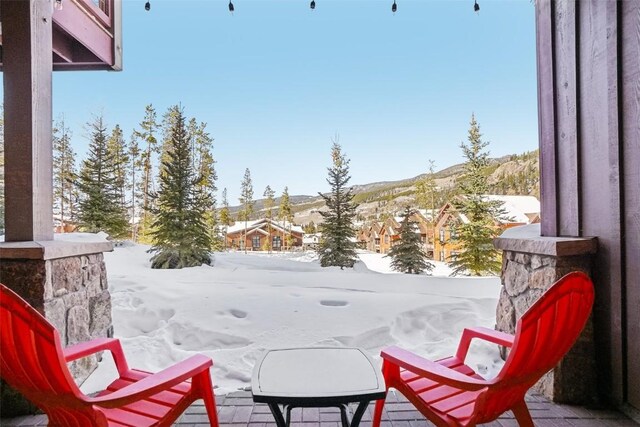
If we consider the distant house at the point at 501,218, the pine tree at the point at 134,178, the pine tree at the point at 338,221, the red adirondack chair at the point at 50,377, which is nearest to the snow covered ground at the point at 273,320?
the red adirondack chair at the point at 50,377

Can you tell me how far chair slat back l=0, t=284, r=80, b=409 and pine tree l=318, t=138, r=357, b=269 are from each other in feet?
34.8

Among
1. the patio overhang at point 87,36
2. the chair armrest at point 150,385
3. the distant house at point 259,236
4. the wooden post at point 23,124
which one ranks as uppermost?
the patio overhang at point 87,36

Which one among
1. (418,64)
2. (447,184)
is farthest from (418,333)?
(418,64)

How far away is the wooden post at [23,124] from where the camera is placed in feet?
7.16

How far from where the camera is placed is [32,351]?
120cm

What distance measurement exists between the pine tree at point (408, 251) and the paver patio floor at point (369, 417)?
35.4 ft

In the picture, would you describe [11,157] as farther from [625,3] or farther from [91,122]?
[91,122]

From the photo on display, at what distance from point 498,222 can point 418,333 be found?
11.4 metres

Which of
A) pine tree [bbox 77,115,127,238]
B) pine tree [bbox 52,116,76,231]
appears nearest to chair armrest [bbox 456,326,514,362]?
pine tree [bbox 77,115,127,238]

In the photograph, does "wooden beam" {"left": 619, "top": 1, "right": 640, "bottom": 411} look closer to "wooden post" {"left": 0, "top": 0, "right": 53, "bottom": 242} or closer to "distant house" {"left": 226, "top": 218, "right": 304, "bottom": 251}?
"wooden post" {"left": 0, "top": 0, "right": 53, "bottom": 242}

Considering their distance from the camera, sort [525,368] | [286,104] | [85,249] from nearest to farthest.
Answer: [525,368], [85,249], [286,104]

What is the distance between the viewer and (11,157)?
219 centimetres

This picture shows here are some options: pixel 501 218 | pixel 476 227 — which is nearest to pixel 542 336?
pixel 476 227

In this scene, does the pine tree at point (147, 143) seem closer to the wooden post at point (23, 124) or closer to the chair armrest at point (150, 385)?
the wooden post at point (23, 124)
